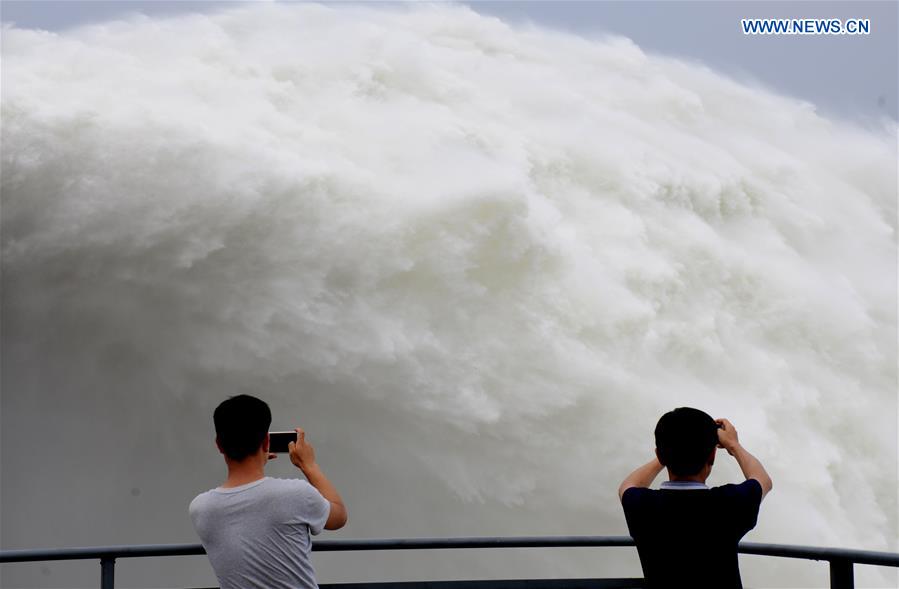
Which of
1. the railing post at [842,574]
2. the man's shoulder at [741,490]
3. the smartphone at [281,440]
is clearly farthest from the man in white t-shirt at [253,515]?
the railing post at [842,574]

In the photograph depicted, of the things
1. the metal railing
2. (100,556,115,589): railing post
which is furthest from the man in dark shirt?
(100,556,115,589): railing post

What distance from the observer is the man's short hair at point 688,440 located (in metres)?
2.51

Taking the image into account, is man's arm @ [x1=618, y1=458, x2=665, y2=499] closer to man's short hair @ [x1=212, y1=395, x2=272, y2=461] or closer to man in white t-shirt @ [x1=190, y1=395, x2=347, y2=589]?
man in white t-shirt @ [x1=190, y1=395, x2=347, y2=589]

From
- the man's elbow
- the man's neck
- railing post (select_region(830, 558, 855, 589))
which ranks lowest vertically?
railing post (select_region(830, 558, 855, 589))

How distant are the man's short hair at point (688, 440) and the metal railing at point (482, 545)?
737 millimetres

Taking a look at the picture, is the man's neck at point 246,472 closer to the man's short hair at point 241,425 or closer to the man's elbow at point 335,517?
the man's short hair at point 241,425

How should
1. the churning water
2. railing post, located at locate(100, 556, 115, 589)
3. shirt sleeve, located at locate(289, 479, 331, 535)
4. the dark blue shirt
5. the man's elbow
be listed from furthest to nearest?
1. the churning water
2. railing post, located at locate(100, 556, 115, 589)
3. the man's elbow
4. shirt sleeve, located at locate(289, 479, 331, 535)
5. the dark blue shirt

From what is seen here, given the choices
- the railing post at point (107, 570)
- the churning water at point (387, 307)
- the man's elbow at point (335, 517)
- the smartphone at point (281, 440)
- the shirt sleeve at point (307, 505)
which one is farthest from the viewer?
the churning water at point (387, 307)

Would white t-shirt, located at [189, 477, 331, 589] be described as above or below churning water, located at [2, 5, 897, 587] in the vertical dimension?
below

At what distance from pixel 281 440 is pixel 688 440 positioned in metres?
1.20

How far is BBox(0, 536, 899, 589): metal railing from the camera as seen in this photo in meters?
3.31

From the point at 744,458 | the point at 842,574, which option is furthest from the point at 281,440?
the point at 842,574

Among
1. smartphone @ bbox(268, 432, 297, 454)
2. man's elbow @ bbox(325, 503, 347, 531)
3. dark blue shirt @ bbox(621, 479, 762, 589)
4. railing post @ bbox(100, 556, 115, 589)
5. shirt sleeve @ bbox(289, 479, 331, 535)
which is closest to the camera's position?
dark blue shirt @ bbox(621, 479, 762, 589)

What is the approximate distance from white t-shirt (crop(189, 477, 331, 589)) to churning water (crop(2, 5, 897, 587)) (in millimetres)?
8026
